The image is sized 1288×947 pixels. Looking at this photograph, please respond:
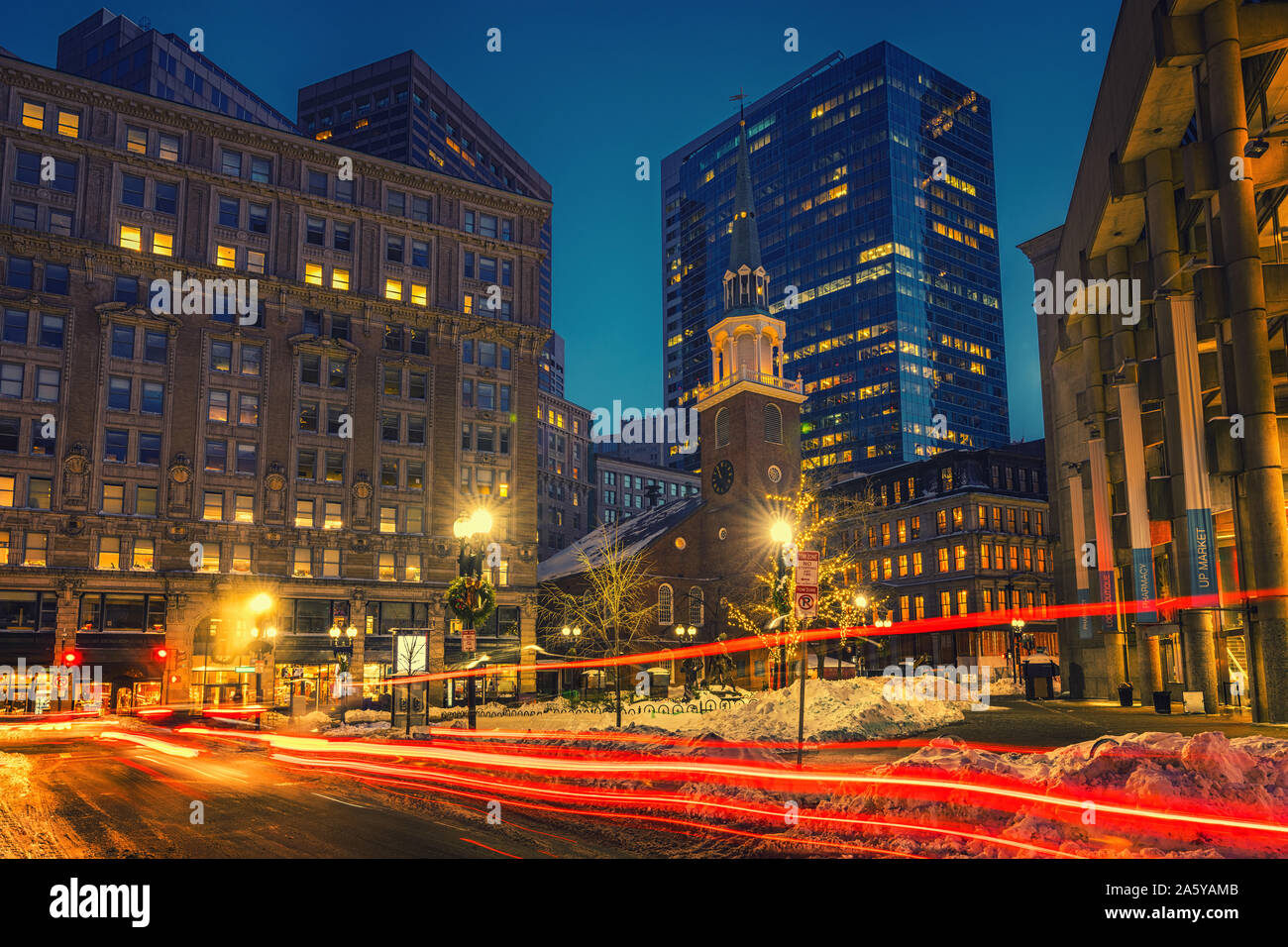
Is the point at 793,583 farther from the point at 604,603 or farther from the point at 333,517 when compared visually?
the point at 333,517

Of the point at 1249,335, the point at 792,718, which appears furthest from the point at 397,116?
the point at 1249,335

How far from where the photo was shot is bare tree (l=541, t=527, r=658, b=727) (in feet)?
190

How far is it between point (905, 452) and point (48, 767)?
443 feet

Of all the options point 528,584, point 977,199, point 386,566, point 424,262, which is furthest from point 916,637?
point 977,199

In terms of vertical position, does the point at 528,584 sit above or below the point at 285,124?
below

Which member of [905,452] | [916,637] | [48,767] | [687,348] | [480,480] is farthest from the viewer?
[687,348]

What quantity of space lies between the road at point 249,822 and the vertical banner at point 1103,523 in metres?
31.5

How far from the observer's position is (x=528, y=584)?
6456cm

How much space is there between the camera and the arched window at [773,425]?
65.9m

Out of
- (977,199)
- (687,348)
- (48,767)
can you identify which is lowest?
(48,767)

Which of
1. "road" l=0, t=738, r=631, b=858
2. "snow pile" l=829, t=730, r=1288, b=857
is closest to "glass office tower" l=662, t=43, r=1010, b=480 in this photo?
"road" l=0, t=738, r=631, b=858

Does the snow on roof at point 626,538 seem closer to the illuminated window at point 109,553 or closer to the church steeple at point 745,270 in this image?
the church steeple at point 745,270

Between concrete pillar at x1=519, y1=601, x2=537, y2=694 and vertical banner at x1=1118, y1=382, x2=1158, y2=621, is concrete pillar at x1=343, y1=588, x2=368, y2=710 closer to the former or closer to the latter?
concrete pillar at x1=519, y1=601, x2=537, y2=694
